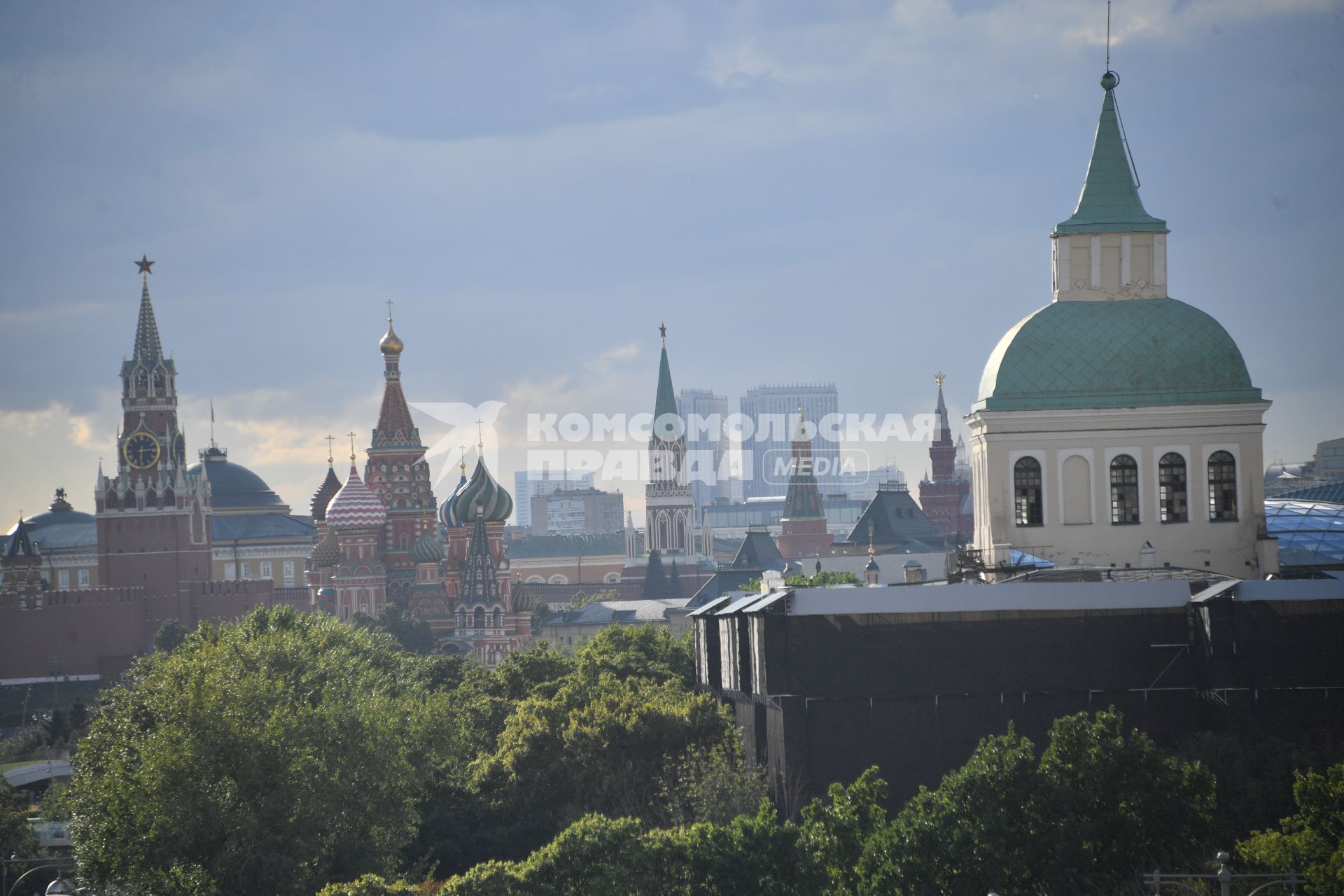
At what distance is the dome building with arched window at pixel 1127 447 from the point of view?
1825 inches

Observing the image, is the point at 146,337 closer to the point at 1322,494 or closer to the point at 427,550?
the point at 427,550

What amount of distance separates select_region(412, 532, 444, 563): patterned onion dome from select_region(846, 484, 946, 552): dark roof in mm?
38713

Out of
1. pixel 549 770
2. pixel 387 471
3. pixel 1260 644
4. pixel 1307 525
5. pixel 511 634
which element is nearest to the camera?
pixel 1260 644

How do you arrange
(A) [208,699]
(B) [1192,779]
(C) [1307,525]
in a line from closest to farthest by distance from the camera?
(B) [1192,779] → (A) [208,699] → (C) [1307,525]

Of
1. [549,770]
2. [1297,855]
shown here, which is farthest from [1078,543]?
[1297,855]

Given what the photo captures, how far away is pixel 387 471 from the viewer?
143 meters

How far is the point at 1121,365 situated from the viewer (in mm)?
46500

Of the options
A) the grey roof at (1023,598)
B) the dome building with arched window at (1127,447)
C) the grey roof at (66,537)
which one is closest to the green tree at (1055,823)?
the grey roof at (1023,598)

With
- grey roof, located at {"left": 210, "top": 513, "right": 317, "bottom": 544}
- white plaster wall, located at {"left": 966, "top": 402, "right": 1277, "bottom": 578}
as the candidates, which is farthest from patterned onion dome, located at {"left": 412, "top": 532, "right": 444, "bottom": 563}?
white plaster wall, located at {"left": 966, "top": 402, "right": 1277, "bottom": 578}

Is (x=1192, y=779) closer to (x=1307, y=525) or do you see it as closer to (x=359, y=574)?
(x=1307, y=525)

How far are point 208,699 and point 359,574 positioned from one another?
314 ft

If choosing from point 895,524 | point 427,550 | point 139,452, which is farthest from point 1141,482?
point 895,524

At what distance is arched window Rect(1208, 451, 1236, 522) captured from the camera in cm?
4659

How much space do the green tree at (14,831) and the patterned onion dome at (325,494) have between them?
103 meters
